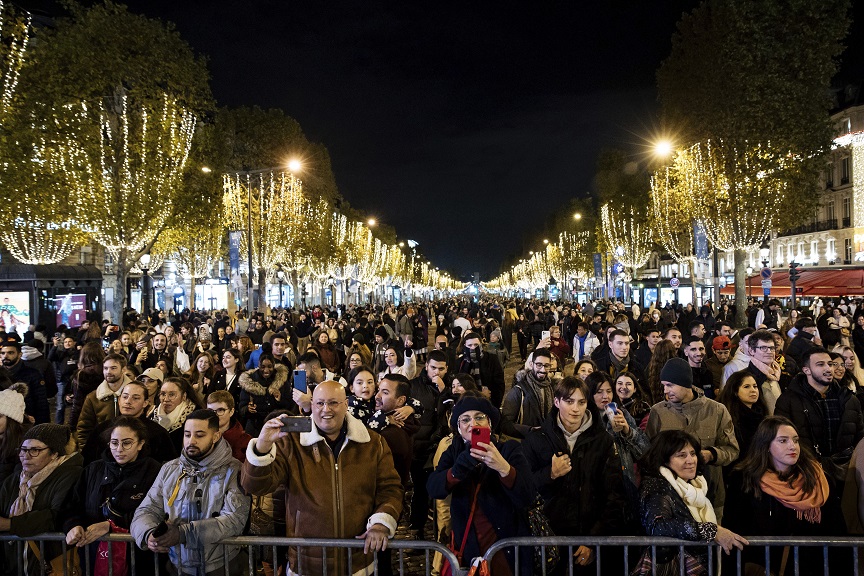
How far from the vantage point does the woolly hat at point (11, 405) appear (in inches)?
209

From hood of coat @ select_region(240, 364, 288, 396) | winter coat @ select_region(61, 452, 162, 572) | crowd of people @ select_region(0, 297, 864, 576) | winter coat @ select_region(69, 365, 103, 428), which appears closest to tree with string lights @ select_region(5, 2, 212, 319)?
winter coat @ select_region(69, 365, 103, 428)

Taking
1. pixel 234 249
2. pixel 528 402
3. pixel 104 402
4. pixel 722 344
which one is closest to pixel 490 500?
pixel 528 402

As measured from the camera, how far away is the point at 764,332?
686 cm

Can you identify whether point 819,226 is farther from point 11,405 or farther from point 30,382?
point 11,405

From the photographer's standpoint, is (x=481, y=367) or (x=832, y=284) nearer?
(x=481, y=367)

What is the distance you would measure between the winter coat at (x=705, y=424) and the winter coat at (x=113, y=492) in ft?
12.9

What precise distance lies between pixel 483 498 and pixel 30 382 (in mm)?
7419

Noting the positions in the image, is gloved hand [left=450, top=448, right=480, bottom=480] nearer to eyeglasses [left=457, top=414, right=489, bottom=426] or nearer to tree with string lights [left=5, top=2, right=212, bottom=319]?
eyeglasses [left=457, top=414, right=489, bottom=426]

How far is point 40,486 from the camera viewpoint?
14.8ft

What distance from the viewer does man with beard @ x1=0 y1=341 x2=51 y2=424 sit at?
28.5 feet

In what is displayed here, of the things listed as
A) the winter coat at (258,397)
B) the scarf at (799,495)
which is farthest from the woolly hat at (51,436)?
the scarf at (799,495)

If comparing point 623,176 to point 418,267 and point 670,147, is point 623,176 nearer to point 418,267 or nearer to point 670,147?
point 670,147

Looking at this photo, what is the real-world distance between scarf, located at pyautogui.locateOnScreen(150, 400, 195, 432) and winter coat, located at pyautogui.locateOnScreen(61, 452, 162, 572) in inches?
61.4

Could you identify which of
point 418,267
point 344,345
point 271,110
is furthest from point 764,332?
point 418,267
